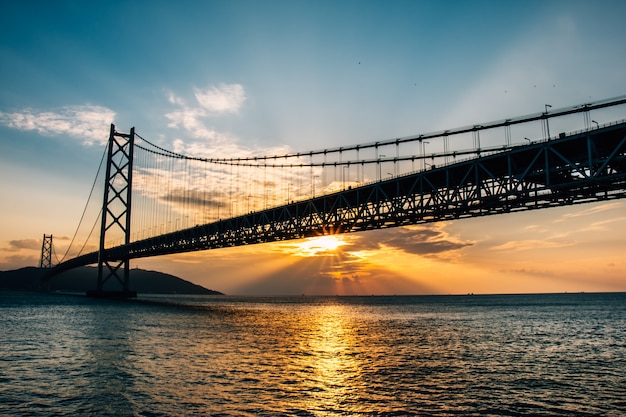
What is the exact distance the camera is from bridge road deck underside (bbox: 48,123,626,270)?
1250 inches

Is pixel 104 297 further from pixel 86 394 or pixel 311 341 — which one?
pixel 86 394

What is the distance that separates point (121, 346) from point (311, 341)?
12203 millimetres

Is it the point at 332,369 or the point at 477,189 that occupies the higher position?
the point at 477,189

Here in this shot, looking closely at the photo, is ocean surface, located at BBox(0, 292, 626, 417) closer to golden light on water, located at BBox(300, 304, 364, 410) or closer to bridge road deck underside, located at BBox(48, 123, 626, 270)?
golden light on water, located at BBox(300, 304, 364, 410)

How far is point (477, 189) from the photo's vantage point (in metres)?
38.8

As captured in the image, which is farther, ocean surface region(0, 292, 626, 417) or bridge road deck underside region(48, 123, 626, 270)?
bridge road deck underside region(48, 123, 626, 270)

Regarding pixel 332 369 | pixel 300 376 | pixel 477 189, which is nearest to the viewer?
pixel 300 376

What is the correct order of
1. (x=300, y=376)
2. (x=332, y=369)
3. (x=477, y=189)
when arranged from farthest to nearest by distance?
(x=477, y=189) → (x=332, y=369) → (x=300, y=376)

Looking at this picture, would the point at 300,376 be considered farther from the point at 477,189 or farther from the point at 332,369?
the point at 477,189

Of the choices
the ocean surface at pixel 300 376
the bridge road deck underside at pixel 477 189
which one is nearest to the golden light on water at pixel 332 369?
the ocean surface at pixel 300 376

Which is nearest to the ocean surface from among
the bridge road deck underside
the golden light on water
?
the golden light on water

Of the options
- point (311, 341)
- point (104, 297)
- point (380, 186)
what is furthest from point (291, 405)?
point (104, 297)

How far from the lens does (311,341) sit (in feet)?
108

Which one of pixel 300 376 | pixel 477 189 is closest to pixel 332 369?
pixel 300 376
